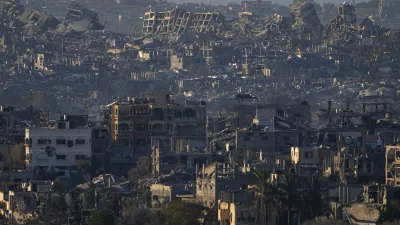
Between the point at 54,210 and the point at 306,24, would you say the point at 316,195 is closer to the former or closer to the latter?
the point at 54,210

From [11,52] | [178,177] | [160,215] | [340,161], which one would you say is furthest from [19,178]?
[11,52]

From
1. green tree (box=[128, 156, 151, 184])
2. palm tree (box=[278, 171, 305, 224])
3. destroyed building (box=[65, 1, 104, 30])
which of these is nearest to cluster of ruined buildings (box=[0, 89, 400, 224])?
green tree (box=[128, 156, 151, 184])

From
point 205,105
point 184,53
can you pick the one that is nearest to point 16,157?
point 205,105

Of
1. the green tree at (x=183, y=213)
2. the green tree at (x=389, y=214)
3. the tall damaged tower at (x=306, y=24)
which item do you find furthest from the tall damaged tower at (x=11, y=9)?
the green tree at (x=389, y=214)

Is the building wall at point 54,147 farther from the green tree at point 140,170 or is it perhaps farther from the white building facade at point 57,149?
the green tree at point 140,170

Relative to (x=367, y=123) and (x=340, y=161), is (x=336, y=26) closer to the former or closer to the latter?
(x=367, y=123)

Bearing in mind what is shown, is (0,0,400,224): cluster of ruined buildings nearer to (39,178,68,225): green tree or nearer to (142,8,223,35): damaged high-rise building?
(142,8,223,35): damaged high-rise building
